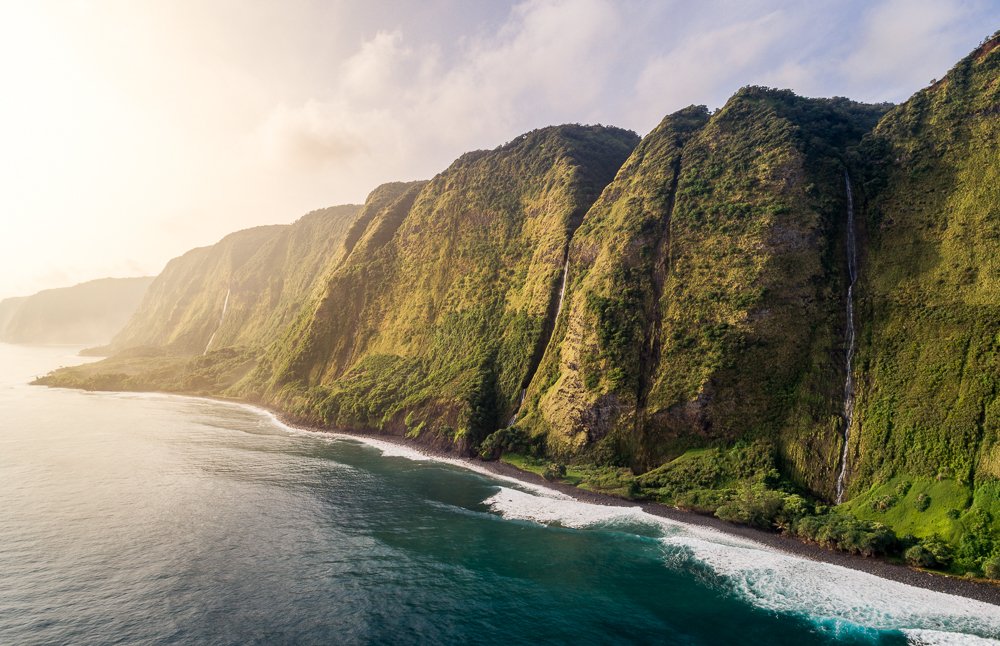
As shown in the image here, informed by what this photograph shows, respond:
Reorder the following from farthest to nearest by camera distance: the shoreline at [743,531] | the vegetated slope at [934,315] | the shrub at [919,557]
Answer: the vegetated slope at [934,315], the shrub at [919,557], the shoreline at [743,531]

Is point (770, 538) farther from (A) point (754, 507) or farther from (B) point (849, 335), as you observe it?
(B) point (849, 335)

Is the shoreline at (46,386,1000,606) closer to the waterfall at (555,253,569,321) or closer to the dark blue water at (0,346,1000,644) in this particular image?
the dark blue water at (0,346,1000,644)

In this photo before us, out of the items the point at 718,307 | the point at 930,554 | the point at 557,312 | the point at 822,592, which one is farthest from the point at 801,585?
the point at 557,312

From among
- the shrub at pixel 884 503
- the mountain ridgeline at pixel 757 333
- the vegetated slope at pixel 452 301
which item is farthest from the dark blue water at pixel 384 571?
the vegetated slope at pixel 452 301

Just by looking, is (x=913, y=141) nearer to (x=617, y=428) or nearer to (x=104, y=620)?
(x=617, y=428)

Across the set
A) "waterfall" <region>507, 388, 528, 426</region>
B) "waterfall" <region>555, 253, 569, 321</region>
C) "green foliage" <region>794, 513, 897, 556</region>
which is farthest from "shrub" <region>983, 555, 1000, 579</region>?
"waterfall" <region>555, 253, 569, 321</region>

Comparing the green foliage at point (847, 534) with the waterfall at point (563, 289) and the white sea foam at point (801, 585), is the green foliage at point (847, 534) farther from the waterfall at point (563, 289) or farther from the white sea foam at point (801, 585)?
the waterfall at point (563, 289)

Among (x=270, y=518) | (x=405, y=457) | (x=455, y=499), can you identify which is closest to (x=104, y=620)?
(x=270, y=518)
